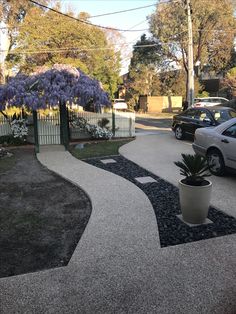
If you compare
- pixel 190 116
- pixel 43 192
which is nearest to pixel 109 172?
pixel 43 192

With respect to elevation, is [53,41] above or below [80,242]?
above

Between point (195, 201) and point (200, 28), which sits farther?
point (200, 28)

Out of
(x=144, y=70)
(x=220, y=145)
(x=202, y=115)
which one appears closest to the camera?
(x=220, y=145)

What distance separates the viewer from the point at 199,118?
477 inches

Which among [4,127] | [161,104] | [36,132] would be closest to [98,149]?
[36,132]

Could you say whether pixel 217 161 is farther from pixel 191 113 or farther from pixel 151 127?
pixel 151 127

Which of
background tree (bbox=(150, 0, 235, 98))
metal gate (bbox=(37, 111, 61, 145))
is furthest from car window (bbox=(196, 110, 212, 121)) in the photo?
background tree (bbox=(150, 0, 235, 98))

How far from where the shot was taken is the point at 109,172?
325 inches

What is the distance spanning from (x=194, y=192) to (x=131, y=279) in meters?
1.87

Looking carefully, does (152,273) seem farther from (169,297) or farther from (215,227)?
(215,227)

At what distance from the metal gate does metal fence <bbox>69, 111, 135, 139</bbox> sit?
0.84 meters

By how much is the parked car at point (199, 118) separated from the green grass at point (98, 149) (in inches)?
96.1

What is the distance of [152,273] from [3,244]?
2192 millimetres

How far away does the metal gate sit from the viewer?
1257cm
